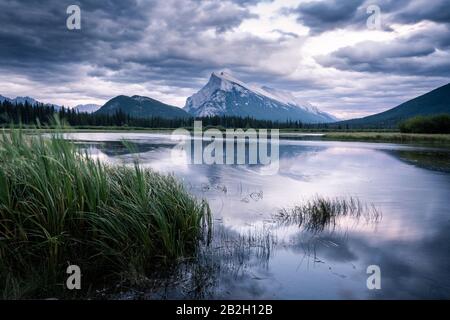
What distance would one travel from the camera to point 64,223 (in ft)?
22.2

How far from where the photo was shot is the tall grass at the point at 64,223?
6301mm

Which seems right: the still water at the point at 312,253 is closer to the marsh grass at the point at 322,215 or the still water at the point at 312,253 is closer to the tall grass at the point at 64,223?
the marsh grass at the point at 322,215

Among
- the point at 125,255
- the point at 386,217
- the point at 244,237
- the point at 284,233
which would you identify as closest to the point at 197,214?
the point at 244,237

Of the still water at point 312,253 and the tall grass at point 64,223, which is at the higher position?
the tall grass at point 64,223

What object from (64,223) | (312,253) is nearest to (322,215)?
(312,253)

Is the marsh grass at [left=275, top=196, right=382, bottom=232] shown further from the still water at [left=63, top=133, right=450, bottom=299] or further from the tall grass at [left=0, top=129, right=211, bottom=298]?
the tall grass at [left=0, top=129, right=211, bottom=298]

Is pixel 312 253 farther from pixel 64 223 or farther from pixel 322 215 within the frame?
pixel 64 223

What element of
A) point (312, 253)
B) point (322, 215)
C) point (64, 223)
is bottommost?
point (312, 253)

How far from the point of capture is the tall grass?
6.30m

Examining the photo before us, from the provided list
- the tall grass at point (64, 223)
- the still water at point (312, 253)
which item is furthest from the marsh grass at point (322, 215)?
the tall grass at point (64, 223)

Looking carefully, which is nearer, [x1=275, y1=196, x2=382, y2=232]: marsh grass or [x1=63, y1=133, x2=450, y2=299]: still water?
[x1=63, y1=133, x2=450, y2=299]: still water

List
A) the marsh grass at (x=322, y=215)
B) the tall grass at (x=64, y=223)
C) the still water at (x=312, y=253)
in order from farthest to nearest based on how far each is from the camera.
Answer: the marsh grass at (x=322, y=215)
the still water at (x=312, y=253)
the tall grass at (x=64, y=223)

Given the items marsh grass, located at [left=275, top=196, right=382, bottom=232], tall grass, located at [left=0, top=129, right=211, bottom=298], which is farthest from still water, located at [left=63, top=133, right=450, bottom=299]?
tall grass, located at [left=0, top=129, right=211, bottom=298]
